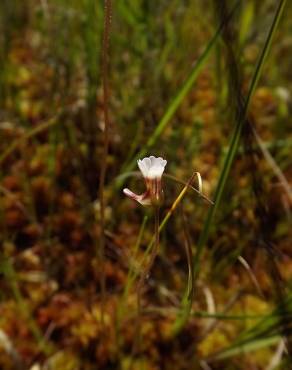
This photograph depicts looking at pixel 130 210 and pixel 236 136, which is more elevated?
pixel 236 136

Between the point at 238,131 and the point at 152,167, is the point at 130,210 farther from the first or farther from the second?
the point at 152,167

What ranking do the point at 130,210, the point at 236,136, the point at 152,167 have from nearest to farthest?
the point at 152,167, the point at 236,136, the point at 130,210

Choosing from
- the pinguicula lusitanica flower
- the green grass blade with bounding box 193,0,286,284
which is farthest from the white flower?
the green grass blade with bounding box 193,0,286,284

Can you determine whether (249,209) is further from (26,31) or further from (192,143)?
(26,31)

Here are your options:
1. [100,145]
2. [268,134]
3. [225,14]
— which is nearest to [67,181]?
[100,145]

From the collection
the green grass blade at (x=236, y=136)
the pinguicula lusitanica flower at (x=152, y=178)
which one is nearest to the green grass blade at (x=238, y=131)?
the green grass blade at (x=236, y=136)

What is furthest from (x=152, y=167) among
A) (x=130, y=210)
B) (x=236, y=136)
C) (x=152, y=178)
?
(x=130, y=210)
